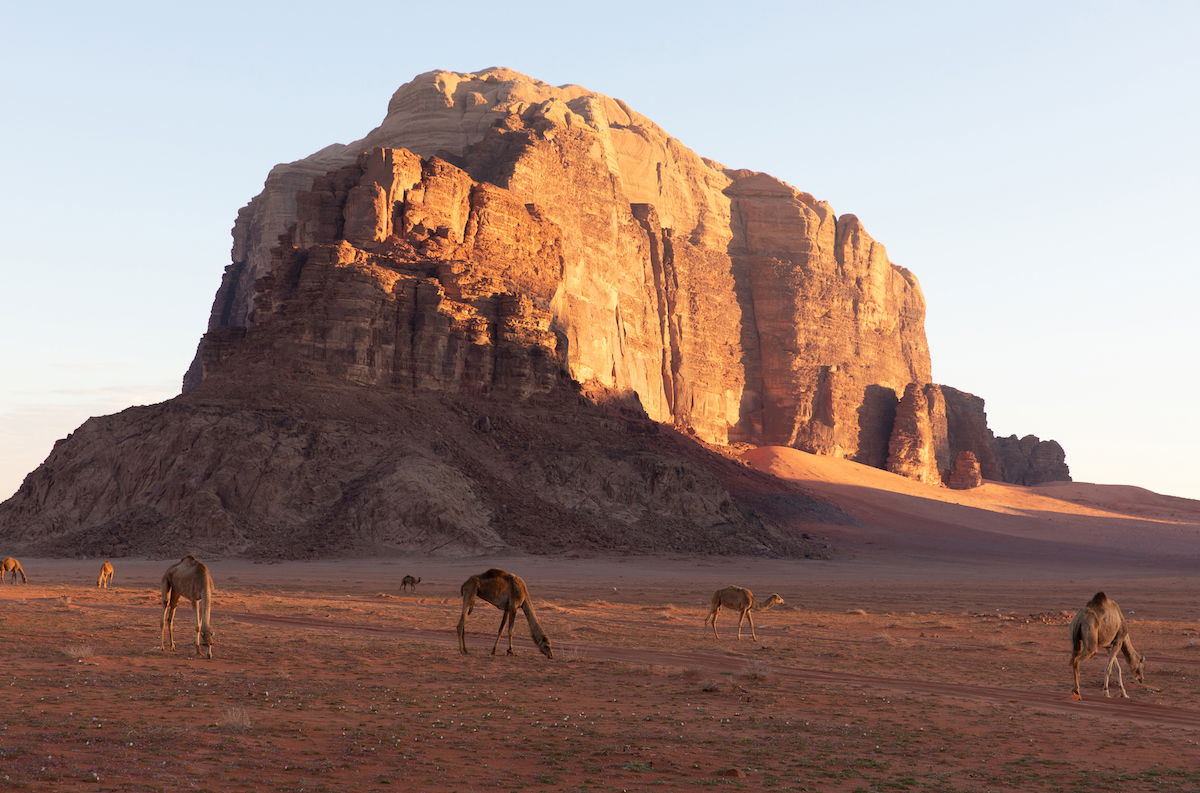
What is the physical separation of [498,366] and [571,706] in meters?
82.3

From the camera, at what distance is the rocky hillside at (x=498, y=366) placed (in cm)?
7962

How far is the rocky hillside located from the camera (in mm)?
79625

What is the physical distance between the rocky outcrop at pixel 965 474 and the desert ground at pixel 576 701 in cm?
13090

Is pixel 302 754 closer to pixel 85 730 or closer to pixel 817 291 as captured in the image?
pixel 85 730

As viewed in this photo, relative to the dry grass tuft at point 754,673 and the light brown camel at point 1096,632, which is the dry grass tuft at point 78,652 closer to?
the dry grass tuft at point 754,673

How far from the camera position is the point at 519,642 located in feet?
89.9

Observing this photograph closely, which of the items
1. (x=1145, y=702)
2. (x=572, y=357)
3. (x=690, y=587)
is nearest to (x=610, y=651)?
(x=1145, y=702)

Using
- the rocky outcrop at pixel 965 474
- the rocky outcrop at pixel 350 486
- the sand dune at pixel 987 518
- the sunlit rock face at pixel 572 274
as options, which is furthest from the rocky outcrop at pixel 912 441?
the rocky outcrop at pixel 350 486

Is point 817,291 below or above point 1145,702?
above

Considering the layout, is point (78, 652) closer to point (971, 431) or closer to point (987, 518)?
point (987, 518)

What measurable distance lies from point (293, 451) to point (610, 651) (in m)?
58.2

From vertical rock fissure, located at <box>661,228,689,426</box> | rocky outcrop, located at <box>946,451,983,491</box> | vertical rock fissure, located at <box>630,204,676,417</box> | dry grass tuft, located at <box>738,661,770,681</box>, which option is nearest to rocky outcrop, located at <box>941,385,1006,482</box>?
rocky outcrop, located at <box>946,451,983,491</box>

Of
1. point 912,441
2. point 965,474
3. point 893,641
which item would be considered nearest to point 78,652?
point 893,641

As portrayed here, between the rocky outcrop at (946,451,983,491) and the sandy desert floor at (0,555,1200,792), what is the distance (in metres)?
139
